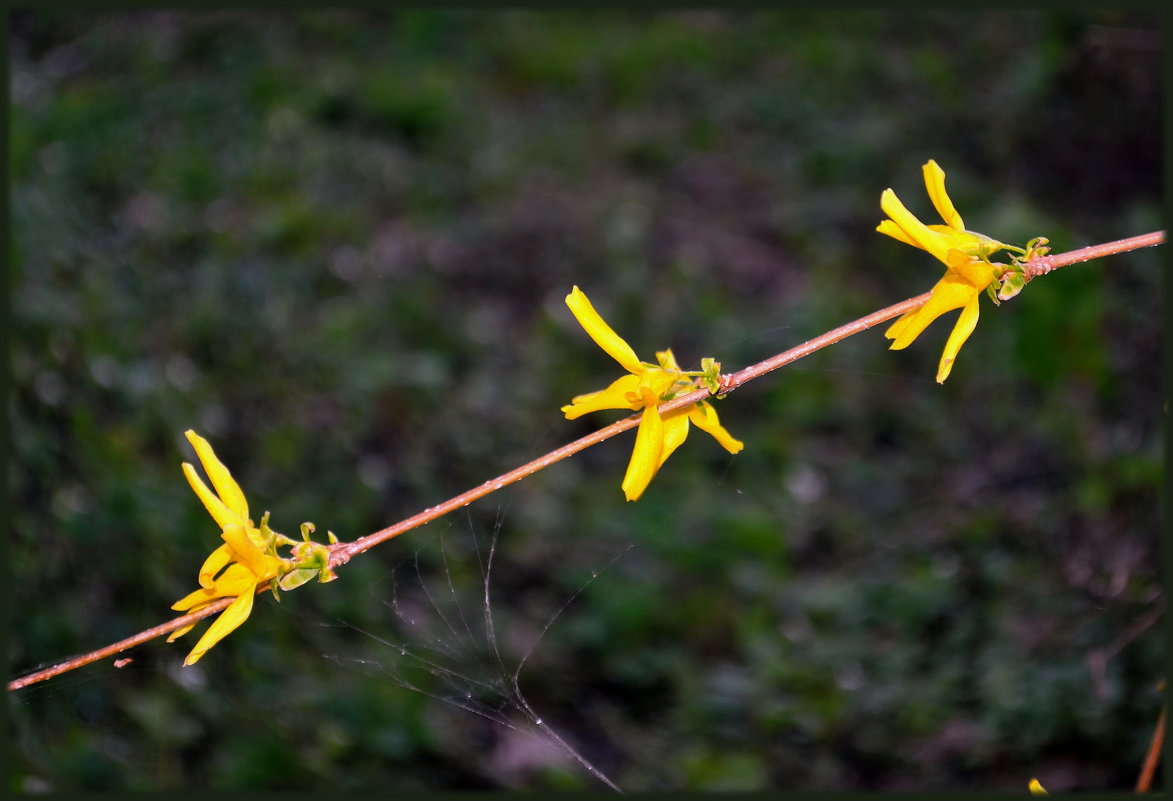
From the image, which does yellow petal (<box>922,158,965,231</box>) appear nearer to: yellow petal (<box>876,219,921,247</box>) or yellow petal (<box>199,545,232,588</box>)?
yellow petal (<box>876,219,921,247</box>)

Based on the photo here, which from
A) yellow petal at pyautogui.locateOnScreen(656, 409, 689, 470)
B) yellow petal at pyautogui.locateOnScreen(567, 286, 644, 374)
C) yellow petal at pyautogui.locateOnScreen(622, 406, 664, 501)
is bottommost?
yellow petal at pyautogui.locateOnScreen(622, 406, 664, 501)

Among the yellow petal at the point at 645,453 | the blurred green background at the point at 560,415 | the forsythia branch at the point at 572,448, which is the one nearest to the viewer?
the forsythia branch at the point at 572,448

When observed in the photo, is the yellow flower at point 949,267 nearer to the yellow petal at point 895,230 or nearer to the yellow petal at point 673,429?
the yellow petal at point 895,230

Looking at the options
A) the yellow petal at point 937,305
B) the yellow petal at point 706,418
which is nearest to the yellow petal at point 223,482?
the yellow petal at point 706,418

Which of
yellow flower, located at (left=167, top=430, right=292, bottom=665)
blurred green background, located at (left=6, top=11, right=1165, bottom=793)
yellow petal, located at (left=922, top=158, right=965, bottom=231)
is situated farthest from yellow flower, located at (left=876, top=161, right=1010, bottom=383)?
blurred green background, located at (left=6, top=11, right=1165, bottom=793)

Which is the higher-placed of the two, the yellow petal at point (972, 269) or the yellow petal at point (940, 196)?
the yellow petal at point (940, 196)

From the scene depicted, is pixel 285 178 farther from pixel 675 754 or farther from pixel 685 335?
pixel 675 754
